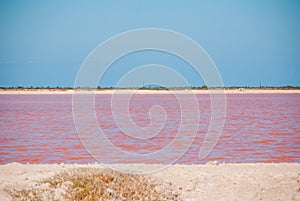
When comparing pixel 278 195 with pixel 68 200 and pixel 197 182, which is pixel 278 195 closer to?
pixel 197 182

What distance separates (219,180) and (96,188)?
105 inches

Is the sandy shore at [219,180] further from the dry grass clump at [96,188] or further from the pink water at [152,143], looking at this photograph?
the pink water at [152,143]

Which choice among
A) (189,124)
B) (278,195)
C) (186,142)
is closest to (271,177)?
(278,195)

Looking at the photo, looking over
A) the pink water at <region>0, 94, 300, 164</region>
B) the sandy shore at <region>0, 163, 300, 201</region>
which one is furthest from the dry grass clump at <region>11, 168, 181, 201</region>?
the pink water at <region>0, 94, 300, 164</region>

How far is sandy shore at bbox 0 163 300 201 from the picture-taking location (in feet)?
29.8

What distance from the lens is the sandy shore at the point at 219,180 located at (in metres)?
9.08

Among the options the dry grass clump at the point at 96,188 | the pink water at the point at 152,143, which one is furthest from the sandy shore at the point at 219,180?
the pink water at the point at 152,143

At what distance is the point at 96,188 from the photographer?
28.9ft

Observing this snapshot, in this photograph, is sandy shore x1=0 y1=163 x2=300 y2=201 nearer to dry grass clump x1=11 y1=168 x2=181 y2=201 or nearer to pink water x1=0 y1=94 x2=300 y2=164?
dry grass clump x1=11 y1=168 x2=181 y2=201

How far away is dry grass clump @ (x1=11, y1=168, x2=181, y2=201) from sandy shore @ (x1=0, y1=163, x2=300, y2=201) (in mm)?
339

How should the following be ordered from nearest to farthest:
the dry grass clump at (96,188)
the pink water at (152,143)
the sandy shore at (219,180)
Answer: the dry grass clump at (96,188)
the sandy shore at (219,180)
the pink water at (152,143)

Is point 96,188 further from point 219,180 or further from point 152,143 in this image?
point 152,143

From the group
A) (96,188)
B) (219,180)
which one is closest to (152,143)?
(219,180)

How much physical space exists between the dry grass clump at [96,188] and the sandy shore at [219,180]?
34 cm
